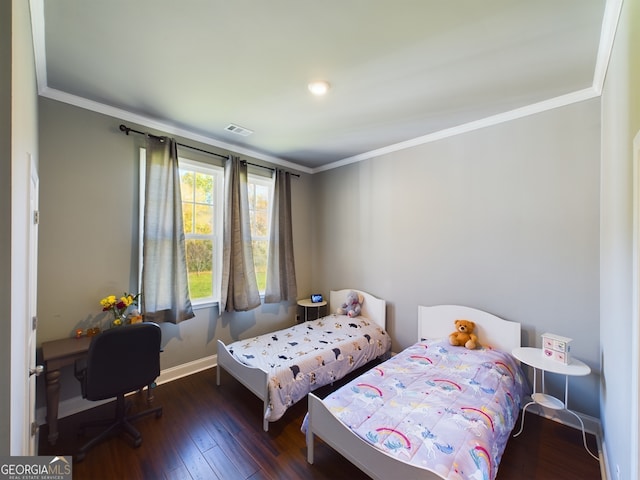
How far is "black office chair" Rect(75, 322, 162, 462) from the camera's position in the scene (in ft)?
6.00

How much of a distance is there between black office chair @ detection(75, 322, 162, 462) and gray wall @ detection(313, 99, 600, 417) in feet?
8.31

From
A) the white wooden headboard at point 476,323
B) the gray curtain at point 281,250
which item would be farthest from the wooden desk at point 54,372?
the white wooden headboard at point 476,323

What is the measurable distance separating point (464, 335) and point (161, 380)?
309cm

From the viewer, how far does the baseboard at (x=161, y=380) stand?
2196mm

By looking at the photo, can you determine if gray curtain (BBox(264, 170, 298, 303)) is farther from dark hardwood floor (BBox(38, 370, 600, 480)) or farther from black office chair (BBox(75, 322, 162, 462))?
black office chair (BBox(75, 322, 162, 462))

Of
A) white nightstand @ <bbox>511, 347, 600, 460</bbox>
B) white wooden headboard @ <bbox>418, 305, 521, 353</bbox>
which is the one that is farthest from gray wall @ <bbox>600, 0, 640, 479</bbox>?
white wooden headboard @ <bbox>418, 305, 521, 353</bbox>

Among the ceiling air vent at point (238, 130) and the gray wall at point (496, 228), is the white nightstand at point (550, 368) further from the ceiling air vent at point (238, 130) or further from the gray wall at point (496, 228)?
the ceiling air vent at point (238, 130)

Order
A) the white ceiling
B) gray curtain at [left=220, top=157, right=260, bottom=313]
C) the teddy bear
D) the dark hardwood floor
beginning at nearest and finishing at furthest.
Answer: the white ceiling < the dark hardwood floor < gray curtain at [left=220, top=157, right=260, bottom=313] < the teddy bear

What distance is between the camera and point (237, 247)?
3.32 metres

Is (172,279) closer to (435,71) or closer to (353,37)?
(353,37)

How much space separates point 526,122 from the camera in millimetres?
2475

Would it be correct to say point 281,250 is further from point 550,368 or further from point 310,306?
point 550,368

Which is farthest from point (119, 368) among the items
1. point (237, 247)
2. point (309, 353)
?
point (237, 247)

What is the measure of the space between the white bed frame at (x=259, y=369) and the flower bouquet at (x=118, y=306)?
34.9 inches
